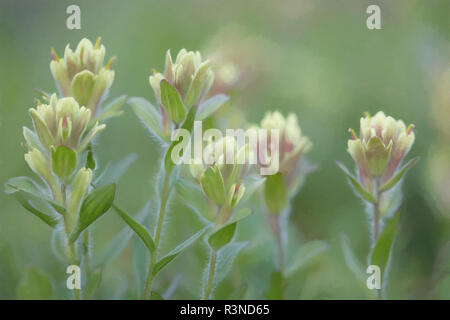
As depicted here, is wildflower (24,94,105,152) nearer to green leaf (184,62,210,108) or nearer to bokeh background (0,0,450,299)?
green leaf (184,62,210,108)

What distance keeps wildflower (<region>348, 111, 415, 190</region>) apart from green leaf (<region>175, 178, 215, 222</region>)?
216 mm

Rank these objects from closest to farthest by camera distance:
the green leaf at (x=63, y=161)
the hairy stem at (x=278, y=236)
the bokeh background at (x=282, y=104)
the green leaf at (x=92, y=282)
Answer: the green leaf at (x=63, y=161)
the green leaf at (x=92, y=282)
the hairy stem at (x=278, y=236)
the bokeh background at (x=282, y=104)

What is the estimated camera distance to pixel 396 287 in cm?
98

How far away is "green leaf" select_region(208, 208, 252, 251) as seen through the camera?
0.62 meters

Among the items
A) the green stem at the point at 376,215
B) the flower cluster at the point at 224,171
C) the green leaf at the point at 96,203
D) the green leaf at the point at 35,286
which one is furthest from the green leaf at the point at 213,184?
the green leaf at the point at 35,286

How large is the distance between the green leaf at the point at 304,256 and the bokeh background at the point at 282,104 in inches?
0.9

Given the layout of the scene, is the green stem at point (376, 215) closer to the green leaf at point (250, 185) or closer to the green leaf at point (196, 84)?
the green leaf at point (250, 185)

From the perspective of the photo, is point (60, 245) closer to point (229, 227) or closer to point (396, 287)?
point (229, 227)

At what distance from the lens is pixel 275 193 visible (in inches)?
30.6

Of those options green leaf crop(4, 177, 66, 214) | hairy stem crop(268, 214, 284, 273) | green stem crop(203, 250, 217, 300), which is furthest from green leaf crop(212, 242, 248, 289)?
green leaf crop(4, 177, 66, 214)

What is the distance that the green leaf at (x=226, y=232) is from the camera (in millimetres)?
624

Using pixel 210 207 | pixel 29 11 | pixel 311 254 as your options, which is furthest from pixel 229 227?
pixel 29 11

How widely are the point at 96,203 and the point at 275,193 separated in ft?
0.96
